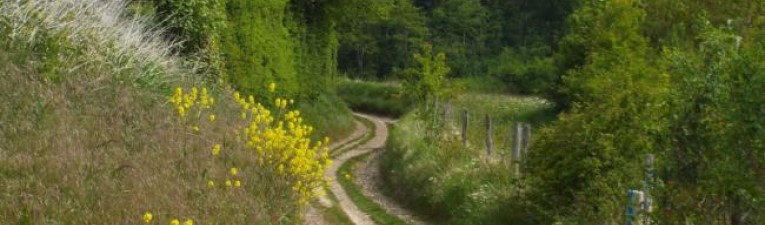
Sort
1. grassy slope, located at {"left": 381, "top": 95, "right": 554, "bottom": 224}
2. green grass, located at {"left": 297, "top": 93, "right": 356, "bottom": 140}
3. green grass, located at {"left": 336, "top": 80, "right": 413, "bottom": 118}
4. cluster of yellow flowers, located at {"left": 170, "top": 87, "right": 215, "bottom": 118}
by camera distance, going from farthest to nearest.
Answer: green grass, located at {"left": 336, "top": 80, "right": 413, "bottom": 118}
green grass, located at {"left": 297, "top": 93, "right": 356, "bottom": 140}
grassy slope, located at {"left": 381, "top": 95, "right": 554, "bottom": 224}
cluster of yellow flowers, located at {"left": 170, "top": 87, "right": 215, "bottom": 118}

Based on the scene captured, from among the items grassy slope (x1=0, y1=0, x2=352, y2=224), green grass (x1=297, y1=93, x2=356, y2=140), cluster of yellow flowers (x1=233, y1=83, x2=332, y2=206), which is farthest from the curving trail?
grassy slope (x1=0, y1=0, x2=352, y2=224)

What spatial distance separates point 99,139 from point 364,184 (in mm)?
14313

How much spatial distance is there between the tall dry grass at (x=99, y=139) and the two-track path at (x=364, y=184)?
232 cm

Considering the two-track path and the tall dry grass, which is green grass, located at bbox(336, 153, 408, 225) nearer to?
the two-track path

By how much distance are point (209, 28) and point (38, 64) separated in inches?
305

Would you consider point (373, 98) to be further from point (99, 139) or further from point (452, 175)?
point (99, 139)

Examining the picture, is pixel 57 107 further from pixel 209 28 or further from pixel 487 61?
pixel 487 61

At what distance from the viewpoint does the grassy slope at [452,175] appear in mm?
15781

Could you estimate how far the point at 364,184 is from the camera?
79.2 feet

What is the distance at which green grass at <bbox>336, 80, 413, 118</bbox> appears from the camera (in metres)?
49.2

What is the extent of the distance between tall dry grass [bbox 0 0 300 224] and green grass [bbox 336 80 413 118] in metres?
33.9

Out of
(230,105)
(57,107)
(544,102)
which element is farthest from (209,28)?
(544,102)

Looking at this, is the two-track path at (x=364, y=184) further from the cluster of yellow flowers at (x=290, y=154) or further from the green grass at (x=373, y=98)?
the green grass at (x=373, y=98)

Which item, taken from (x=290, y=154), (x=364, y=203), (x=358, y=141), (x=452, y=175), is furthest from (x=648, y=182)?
(x=358, y=141)
